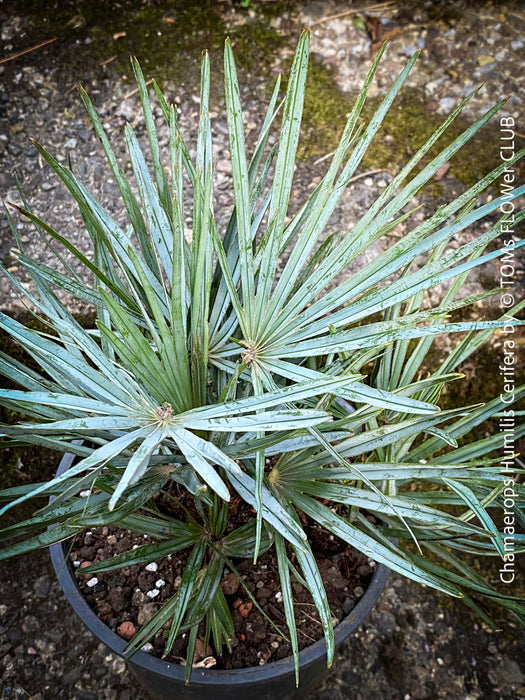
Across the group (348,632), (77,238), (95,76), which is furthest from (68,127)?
(348,632)

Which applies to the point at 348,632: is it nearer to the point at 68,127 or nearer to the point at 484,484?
the point at 484,484

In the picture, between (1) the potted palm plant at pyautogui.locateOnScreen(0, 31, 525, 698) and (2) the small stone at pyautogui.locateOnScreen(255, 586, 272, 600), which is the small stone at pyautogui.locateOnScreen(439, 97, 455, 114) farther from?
(2) the small stone at pyautogui.locateOnScreen(255, 586, 272, 600)

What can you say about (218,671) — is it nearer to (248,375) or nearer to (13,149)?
(248,375)

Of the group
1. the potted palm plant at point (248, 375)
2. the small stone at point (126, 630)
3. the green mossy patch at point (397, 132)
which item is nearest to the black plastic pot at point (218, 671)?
the small stone at point (126, 630)

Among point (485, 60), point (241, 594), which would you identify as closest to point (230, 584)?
point (241, 594)

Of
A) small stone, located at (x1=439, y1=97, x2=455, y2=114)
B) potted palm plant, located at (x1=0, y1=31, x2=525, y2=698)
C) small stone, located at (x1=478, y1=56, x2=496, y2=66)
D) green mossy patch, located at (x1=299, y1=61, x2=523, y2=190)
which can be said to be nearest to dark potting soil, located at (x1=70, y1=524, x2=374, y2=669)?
potted palm plant, located at (x1=0, y1=31, x2=525, y2=698)

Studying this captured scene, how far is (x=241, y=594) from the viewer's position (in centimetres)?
108

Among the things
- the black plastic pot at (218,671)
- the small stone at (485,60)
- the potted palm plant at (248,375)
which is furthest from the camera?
the small stone at (485,60)

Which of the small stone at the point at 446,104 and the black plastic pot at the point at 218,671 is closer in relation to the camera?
the black plastic pot at the point at 218,671

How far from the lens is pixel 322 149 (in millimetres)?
1720

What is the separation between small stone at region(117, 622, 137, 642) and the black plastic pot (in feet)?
0.06

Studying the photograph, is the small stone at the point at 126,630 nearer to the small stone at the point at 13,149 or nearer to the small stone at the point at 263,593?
the small stone at the point at 263,593

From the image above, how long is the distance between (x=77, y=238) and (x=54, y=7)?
774 mm

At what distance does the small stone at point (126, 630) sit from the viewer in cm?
101
